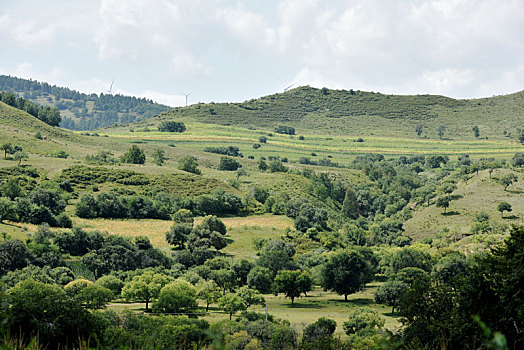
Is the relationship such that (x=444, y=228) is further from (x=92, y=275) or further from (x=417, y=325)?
→ (x=417, y=325)

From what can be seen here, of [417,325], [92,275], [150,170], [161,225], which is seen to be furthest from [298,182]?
[417,325]

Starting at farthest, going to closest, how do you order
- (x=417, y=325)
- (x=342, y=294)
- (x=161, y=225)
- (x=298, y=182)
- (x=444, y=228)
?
1. (x=298, y=182)
2. (x=444, y=228)
3. (x=161, y=225)
4. (x=342, y=294)
5. (x=417, y=325)

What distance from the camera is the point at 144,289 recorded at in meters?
53.8

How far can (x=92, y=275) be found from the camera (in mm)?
64562

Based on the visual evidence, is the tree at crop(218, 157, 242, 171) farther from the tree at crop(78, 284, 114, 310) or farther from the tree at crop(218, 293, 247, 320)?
the tree at crop(78, 284, 114, 310)

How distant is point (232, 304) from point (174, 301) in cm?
633

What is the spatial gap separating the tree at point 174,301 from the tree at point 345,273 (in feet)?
83.0

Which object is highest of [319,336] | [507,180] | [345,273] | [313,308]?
[507,180]

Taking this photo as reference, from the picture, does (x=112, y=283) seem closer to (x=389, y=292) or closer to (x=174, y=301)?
(x=174, y=301)

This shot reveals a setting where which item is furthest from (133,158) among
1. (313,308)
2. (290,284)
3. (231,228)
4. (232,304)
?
(232,304)

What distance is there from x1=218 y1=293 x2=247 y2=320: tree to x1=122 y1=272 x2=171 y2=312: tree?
6968 millimetres

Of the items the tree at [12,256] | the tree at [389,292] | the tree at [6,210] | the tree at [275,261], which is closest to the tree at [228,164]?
the tree at [275,261]

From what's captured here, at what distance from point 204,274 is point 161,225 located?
92.2ft

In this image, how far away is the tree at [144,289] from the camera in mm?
53562
